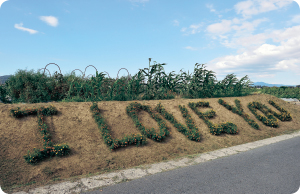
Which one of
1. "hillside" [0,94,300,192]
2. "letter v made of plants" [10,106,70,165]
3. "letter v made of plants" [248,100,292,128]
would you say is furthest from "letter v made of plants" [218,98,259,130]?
"letter v made of plants" [10,106,70,165]

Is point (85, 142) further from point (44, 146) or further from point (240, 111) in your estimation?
point (240, 111)

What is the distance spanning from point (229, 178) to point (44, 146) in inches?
192

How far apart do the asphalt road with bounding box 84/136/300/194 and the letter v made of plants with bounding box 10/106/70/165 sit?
192cm

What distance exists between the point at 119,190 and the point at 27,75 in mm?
8052

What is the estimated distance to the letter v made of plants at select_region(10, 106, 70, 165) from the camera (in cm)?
467

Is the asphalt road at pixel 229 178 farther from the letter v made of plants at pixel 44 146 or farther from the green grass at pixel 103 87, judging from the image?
the green grass at pixel 103 87

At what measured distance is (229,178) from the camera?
4.39 metres

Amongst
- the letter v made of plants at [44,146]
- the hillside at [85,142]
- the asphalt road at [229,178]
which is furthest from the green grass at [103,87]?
the asphalt road at [229,178]

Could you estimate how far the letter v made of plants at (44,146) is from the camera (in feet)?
15.3

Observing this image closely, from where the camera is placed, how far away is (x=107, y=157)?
205 inches

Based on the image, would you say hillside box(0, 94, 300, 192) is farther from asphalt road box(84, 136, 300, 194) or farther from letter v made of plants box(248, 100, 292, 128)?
letter v made of plants box(248, 100, 292, 128)

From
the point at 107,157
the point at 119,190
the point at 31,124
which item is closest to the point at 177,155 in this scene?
the point at 107,157

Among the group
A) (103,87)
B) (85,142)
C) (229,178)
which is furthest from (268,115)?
(85,142)

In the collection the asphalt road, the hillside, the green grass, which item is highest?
the green grass
